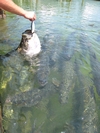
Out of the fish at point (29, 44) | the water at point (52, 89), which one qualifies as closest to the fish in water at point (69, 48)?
the water at point (52, 89)

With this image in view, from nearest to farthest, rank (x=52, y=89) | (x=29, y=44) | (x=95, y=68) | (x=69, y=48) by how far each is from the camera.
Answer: (x=52, y=89) < (x=95, y=68) < (x=29, y=44) < (x=69, y=48)

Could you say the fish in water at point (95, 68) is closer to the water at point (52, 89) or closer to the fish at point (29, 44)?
the water at point (52, 89)

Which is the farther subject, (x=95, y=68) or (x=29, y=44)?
(x=29, y=44)

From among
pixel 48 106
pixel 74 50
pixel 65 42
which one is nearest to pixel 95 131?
pixel 48 106

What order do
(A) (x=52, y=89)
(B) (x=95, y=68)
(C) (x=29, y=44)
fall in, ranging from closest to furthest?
(A) (x=52, y=89) < (B) (x=95, y=68) < (C) (x=29, y=44)

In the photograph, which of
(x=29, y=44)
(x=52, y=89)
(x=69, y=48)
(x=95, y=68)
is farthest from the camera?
(x=69, y=48)

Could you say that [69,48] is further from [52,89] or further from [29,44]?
[52,89]

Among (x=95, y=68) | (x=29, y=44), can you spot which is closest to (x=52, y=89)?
(x=95, y=68)

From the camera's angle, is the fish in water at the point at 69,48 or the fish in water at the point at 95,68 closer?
the fish in water at the point at 95,68

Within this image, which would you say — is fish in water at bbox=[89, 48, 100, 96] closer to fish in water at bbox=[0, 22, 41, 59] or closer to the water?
the water

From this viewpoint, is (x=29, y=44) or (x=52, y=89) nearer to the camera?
(x=52, y=89)

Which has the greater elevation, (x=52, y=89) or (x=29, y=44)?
(x=29, y=44)

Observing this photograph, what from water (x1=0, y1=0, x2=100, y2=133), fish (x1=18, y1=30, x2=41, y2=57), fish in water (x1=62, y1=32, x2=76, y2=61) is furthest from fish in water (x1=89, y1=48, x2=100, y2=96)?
fish (x1=18, y1=30, x2=41, y2=57)

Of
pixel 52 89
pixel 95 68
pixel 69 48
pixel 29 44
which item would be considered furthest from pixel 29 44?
pixel 95 68
